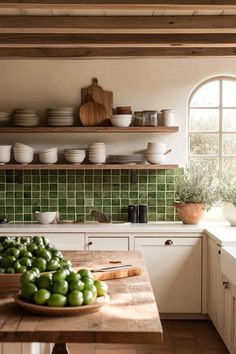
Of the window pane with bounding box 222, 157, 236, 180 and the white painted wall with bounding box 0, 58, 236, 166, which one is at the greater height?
the white painted wall with bounding box 0, 58, 236, 166

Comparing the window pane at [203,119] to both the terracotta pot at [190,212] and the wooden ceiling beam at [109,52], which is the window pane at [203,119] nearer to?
the wooden ceiling beam at [109,52]

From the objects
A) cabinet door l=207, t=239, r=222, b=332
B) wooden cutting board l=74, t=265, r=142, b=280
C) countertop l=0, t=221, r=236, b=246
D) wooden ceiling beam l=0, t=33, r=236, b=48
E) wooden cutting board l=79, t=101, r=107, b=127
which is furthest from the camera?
wooden cutting board l=79, t=101, r=107, b=127

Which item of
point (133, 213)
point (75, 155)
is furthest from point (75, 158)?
point (133, 213)

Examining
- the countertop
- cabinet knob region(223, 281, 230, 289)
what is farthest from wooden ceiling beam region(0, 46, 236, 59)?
cabinet knob region(223, 281, 230, 289)

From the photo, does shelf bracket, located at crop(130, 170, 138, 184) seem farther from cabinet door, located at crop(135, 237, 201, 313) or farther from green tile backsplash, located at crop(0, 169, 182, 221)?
cabinet door, located at crop(135, 237, 201, 313)

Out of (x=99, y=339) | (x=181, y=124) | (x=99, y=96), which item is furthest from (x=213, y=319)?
(x=99, y=339)

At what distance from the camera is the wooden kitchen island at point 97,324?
2.26 meters

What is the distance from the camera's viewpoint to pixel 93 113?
611 centimetres

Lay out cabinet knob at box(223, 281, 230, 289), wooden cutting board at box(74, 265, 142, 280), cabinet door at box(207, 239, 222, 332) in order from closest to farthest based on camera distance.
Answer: wooden cutting board at box(74, 265, 142, 280)
cabinet knob at box(223, 281, 230, 289)
cabinet door at box(207, 239, 222, 332)

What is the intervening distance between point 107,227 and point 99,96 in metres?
1.40

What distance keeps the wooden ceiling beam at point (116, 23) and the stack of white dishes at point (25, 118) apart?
4.99ft

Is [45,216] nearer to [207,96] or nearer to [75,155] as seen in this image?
[75,155]

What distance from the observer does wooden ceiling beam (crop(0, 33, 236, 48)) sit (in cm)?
535

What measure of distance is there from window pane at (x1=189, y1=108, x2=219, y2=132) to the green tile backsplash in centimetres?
53
